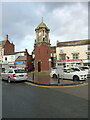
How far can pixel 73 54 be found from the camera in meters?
36.5

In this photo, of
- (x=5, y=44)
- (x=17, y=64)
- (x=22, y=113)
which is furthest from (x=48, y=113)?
(x=5, y=44)

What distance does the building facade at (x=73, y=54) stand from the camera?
1378 inches

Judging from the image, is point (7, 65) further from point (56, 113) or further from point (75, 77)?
point (56, 113)

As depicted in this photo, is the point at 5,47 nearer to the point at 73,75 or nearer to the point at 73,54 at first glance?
the point at 73,54

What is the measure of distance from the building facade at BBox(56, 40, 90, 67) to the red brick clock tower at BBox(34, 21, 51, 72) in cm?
474

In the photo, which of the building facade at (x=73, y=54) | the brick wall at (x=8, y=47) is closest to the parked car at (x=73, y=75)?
the building facade at (x=73, y=54)

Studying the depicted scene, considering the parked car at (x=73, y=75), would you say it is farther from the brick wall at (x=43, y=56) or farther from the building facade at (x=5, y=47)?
the building facade at (x=5, y=47)

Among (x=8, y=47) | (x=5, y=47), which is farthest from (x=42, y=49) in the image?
(x=8, y=47)

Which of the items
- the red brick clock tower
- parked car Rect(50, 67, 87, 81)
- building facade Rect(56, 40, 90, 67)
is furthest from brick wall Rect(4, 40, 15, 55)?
parked car Rect(50, 67, 87, 81)

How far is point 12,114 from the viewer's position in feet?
15.2

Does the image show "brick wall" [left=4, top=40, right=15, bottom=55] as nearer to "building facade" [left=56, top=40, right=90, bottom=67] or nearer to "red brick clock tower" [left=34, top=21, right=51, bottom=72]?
"red brick clock tower" [left=34, top=21, right=51, bottom=72]

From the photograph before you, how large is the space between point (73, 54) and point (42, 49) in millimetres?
9916

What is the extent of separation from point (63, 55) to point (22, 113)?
33586 millimetres

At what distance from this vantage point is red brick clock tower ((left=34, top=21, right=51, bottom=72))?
110 feet
